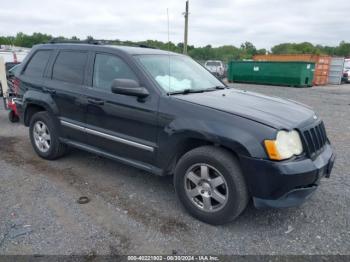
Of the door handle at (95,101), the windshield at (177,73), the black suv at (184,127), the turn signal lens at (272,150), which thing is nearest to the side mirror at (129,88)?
the black suv at (184,127)

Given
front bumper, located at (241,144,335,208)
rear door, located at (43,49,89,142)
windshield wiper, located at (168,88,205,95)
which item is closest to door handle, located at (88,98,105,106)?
rear door, located at (43,49,89,142)

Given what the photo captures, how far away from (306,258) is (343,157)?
3.14 m

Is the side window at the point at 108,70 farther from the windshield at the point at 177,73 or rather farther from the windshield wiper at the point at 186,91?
the windshield wiper at the point at 186,91

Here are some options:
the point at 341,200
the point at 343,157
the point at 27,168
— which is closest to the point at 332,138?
the point at 343,157

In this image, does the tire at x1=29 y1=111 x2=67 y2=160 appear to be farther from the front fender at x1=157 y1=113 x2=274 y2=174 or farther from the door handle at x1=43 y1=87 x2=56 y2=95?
the front fender at x1=157 y1=113 x2=274 y2=174

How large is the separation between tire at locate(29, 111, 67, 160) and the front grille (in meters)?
3.43

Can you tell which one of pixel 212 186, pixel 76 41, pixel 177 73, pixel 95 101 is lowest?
pixel 212 186

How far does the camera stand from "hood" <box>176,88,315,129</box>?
2916 millimetres

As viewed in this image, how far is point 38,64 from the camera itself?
15.9 ft

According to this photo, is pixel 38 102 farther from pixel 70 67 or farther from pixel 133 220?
pixel 133 220

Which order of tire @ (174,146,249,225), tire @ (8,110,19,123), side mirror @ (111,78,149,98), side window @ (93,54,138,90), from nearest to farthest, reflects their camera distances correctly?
tire @ (174,146,249,225)
side mirror @ (111,78,149,98)
side window @ (93,54,138,90)
tire @ (8,110,19,123)

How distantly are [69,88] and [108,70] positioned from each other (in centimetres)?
70

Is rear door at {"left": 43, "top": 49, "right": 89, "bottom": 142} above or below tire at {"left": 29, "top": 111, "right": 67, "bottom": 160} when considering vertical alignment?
above

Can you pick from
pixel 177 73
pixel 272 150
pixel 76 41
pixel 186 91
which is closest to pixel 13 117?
pixel 76 41
